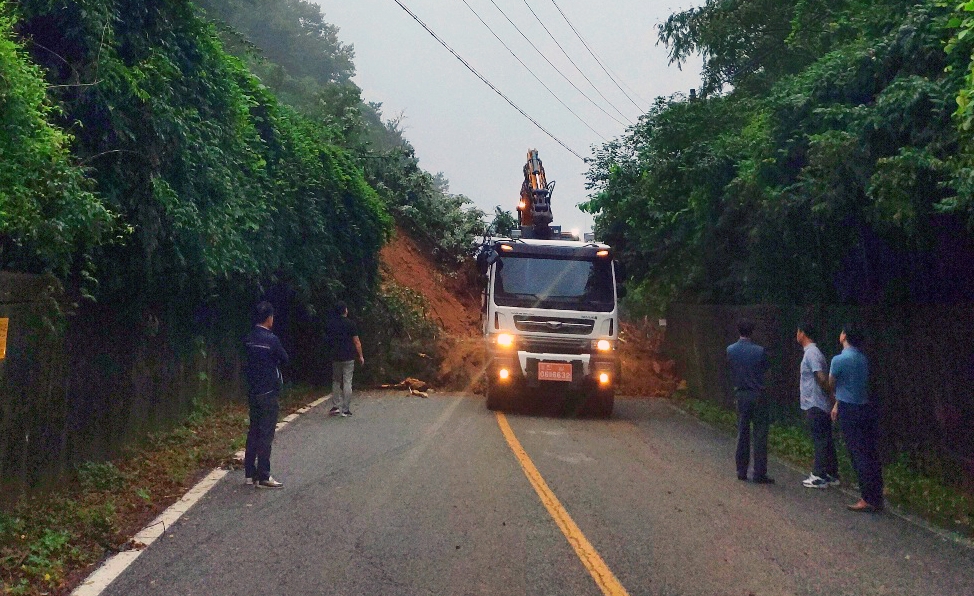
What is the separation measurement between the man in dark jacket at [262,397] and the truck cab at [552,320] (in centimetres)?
737

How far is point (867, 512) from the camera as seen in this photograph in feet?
30.5

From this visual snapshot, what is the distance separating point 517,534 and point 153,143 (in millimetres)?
5610

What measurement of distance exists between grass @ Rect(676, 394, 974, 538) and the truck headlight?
4652 mm

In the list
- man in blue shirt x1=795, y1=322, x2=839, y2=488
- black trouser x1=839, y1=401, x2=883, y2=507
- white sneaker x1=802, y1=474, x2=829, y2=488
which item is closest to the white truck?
man in blue shirt x1=795, y1=322, x2=839, y2=488

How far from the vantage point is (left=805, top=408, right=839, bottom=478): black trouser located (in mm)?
10609

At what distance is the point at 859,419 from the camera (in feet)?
31.4

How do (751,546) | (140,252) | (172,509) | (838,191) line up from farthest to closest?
(838,191)
(140,252)
(172,509)
(751,546)

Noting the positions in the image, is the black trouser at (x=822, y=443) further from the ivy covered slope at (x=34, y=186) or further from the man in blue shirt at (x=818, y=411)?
the ivy covered slope at (x=34, y=186)

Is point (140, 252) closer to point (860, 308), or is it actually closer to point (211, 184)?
point (211, 184)

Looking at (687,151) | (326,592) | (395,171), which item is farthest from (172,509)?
(395,171)

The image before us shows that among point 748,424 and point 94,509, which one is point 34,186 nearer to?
point 94,509

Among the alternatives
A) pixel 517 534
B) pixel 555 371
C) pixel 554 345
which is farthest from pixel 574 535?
pixel 554 345

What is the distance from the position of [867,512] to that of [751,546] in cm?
233

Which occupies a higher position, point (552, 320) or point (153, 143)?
point (153, 143)
